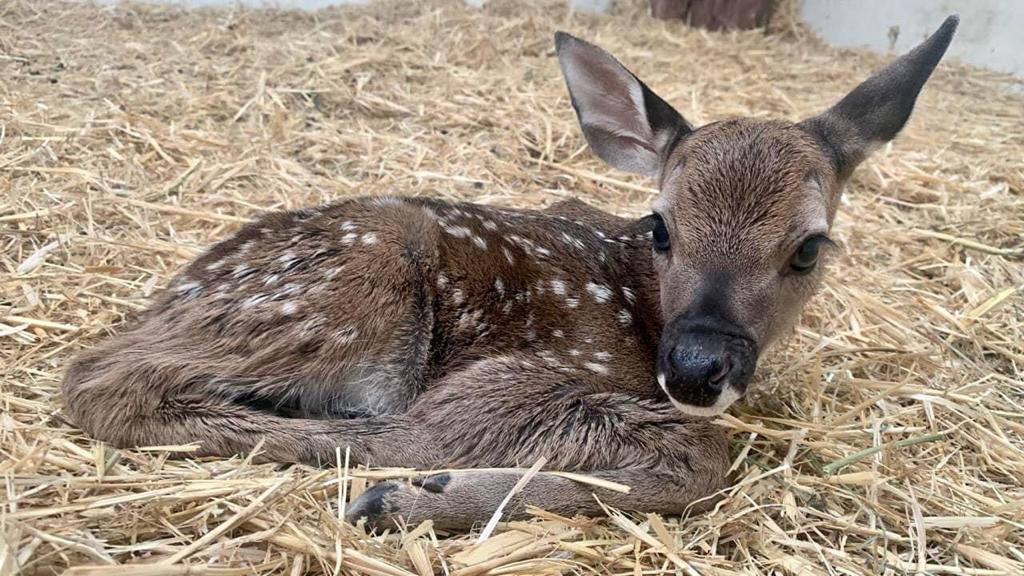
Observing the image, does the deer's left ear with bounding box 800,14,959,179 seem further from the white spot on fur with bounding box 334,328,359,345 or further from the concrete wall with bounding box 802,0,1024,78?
the concrete wall with bounding box 802,0,1024,78

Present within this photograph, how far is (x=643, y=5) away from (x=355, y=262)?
6924 mm

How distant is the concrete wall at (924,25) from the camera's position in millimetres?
7027

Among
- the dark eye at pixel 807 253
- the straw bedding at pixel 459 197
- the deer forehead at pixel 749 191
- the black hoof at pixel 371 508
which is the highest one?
the deer forehead at pixel 749 191

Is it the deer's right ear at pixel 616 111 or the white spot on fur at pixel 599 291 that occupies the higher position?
the deer's right ear at pixel 616 111

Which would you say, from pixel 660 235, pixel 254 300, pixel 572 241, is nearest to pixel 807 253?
pixel 660 235

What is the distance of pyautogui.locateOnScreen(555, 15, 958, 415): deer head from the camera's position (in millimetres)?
2234

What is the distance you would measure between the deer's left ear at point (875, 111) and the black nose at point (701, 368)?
3.52 ft

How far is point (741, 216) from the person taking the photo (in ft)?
8.01

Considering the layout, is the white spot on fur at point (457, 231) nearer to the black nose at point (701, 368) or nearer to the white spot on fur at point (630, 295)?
the white spot on fur at point (630, 295)

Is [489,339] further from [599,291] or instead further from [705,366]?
[705,366]

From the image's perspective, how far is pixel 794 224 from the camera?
2.44 meters

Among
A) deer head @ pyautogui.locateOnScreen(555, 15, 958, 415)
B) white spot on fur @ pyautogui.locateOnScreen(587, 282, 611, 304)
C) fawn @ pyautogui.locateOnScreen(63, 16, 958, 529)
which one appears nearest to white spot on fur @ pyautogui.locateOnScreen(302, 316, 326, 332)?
fawn @ pyautogui.locateOnScreen(63, 16, 958, 529)

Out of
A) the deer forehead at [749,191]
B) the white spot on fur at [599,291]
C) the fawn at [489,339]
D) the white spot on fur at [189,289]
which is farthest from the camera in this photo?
the white spot on fur at [599,291]

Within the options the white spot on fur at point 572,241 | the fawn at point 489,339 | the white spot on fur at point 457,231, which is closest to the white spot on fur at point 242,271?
the fawn at point 489,339
